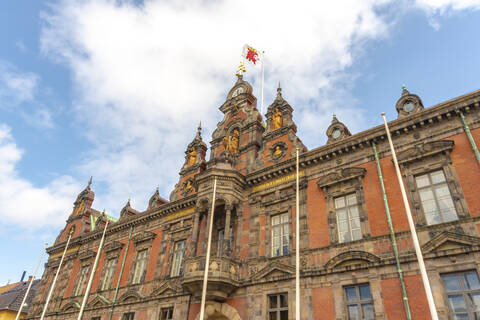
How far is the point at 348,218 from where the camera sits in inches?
631

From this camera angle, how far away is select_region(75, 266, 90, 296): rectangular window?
1092 inches

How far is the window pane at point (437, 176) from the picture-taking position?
47.1 feet

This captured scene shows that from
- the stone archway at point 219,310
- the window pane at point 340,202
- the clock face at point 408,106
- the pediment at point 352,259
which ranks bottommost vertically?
the stone archway at point 219,310

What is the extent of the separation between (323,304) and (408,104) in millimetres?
10572

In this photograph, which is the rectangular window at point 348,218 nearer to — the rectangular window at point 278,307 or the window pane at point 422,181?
the window pane at point 422,181

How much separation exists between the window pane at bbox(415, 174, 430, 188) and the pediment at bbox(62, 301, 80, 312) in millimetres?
25962

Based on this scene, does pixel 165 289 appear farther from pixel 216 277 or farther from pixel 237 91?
pixel 237 91

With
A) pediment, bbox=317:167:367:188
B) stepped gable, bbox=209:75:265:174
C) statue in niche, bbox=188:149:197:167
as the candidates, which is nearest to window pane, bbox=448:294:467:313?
pediment, bbox=317:167:367:188

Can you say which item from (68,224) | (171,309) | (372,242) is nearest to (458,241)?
(372,242)

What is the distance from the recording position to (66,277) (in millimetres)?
29969

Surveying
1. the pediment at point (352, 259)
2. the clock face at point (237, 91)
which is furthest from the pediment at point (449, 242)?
the clock face at point (237, 91)

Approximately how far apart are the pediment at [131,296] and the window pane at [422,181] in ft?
59.9

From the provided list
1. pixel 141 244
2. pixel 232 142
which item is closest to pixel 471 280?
pixel 232 142

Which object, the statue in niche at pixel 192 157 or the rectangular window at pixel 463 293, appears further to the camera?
the statue in niche at pixel 192 157
